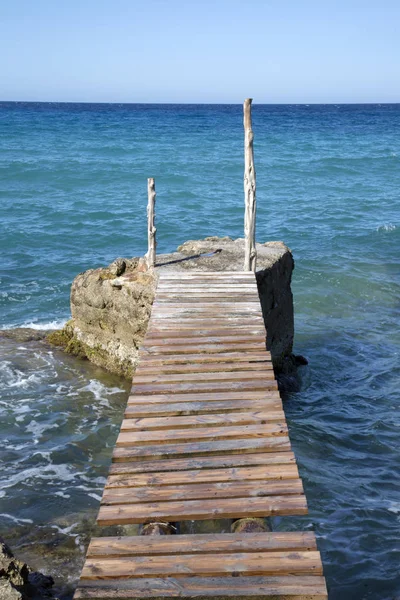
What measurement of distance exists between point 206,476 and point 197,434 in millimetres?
748

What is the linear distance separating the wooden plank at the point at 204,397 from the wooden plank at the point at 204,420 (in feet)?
1.04

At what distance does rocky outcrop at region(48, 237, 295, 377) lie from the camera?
39.3 feet

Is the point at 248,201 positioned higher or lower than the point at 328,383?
higher

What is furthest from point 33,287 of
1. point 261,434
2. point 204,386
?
point 261,434

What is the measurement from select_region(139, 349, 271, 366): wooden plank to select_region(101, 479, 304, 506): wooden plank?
260cm

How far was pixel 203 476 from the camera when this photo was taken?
252 inches

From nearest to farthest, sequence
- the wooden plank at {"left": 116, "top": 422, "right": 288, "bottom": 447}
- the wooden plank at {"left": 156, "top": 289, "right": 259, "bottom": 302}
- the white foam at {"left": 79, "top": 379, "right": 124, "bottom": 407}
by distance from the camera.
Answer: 1. the wooden plank at {"left": 116, "top": 422, "right": 288, "bottom": 447}
2. the wooden plank at {"left": 156, "top": 289, "right": 259, "bottom": 302}
3. the white foam at {"left": 79, "top": 379, "right": 124, "bottom": 407}

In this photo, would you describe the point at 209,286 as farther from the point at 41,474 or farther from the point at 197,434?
the point at 197,434

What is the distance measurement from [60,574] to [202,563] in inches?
108

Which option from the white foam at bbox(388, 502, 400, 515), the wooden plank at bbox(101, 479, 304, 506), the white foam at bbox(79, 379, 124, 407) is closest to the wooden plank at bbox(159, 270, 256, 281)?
the white foam at bbox(79, 379, 124, 407)

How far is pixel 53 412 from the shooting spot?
459 inches

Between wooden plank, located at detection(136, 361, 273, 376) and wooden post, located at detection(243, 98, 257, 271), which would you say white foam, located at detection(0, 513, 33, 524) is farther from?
wooden post, located at detection(243, 98, 257, 271)

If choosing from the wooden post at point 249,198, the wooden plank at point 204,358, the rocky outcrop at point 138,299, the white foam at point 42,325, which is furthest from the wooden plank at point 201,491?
the white foam at point 42,325

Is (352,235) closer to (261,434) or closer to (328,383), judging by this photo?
(328,383)
